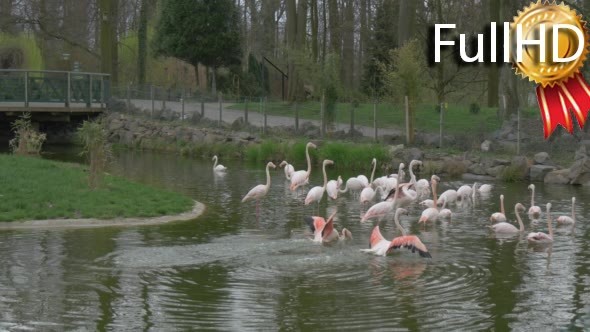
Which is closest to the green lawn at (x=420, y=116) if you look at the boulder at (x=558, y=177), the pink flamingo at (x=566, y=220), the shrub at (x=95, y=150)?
the boulder at (x=558, y=177)

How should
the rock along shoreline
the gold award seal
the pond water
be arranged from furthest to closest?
the gold award seal
the rock along shoreline
the pond water

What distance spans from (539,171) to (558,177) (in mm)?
724

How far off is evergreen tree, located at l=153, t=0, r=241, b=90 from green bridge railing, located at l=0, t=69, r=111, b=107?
9.25m

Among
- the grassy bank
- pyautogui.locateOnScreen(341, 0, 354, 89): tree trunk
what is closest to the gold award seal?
the grassy bank

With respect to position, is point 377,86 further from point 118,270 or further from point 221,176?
point 118,270

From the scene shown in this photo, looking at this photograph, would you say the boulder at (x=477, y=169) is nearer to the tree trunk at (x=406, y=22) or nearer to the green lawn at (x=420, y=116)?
the green lawn at (x=420, y=116)

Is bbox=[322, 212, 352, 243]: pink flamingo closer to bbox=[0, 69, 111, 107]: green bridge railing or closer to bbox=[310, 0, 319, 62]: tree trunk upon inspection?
bbox=[0, 69, 111, 107]: green bridge railing

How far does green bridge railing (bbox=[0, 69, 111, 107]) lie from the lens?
33.7 metres

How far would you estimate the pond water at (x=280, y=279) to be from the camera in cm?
930

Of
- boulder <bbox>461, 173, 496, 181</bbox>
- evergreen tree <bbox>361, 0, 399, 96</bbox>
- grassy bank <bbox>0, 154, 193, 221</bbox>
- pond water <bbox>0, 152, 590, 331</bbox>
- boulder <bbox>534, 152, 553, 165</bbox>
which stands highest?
evergreen tree <bbox>361, 0, 399, 96</bbox>

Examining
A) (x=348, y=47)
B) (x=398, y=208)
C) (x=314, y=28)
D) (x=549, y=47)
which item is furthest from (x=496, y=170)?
(x=348, y=47)

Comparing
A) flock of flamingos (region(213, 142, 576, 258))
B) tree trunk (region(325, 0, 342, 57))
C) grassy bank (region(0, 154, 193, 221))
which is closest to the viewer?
flock of flamingos (region(213, 142, 576, 258))

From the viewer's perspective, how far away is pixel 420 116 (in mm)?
32688

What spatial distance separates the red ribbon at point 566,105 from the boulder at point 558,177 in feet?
5.63
